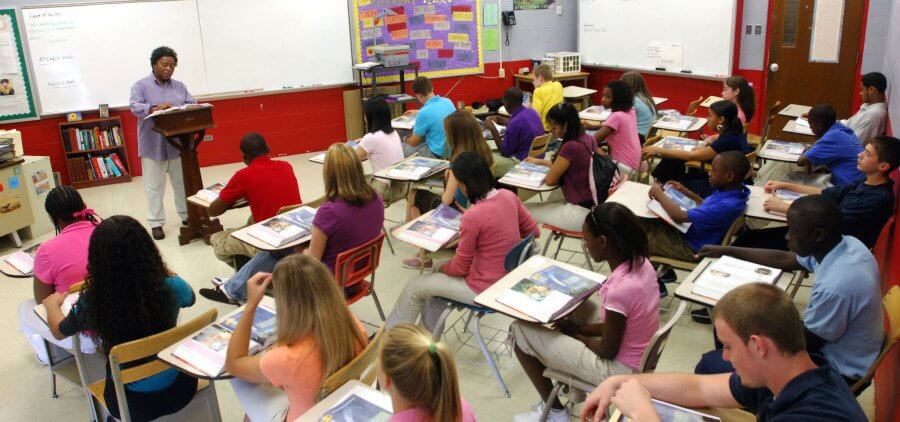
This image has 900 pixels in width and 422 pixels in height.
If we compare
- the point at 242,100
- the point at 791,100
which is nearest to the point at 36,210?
the point at 242,100

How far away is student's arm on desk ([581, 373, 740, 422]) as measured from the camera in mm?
2049

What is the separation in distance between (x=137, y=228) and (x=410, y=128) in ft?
13.5

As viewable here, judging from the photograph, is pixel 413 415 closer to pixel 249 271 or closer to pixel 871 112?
pixel 249 271

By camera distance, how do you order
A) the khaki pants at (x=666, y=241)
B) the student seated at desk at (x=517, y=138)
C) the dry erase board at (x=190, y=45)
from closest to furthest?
the khaki pants at (x=666, y=241), the student seated at desk at (x=517, y=138), the dry erase board at (x=190, y=45)

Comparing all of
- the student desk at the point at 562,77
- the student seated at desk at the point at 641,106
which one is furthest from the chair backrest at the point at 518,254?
the student desk at the point at 562,77

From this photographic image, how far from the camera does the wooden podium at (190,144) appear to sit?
5.42m

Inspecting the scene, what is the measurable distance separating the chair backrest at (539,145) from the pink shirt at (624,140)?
0.51 meters

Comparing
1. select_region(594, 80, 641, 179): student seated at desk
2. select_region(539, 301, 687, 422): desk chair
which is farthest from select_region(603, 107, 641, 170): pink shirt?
select_region(539, 301, 687, 422): desk chair

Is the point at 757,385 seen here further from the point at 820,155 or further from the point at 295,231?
the point at 820,155

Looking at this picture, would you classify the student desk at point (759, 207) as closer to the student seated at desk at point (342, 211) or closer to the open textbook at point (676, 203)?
the open textbook at point (676, 203)

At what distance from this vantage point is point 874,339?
2488mm

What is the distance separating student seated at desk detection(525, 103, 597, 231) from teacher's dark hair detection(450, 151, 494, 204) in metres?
1.13

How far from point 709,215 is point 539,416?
4.96 ft

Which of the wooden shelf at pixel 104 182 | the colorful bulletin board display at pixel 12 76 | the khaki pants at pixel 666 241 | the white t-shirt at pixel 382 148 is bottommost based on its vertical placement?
the wooden shelf at pixel 104 182
